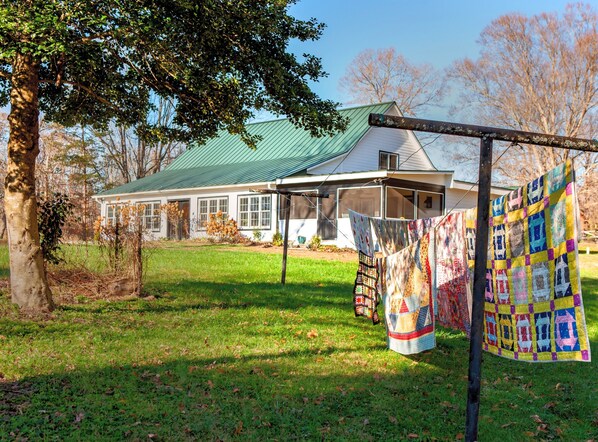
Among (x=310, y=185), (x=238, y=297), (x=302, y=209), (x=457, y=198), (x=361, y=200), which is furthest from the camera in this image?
(x=457, y=198)

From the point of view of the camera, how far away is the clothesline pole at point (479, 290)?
410cm

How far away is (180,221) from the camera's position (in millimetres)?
24828

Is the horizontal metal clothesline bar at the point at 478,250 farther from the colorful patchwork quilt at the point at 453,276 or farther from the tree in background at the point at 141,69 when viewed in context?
the tree in background at the point at 141,69

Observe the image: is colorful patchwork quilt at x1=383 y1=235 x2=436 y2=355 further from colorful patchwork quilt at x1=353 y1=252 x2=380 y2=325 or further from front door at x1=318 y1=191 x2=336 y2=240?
front door at x1=318 y1=191 x2=336 y2=240

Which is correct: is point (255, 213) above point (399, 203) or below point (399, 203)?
below

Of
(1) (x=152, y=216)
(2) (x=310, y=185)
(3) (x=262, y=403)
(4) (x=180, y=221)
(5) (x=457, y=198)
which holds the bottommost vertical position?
(3) (x=262, y=403)

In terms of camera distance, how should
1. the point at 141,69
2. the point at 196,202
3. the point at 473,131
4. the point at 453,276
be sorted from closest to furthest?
the point at 473,131 → the point at 453,276 → the point at 141,69 → the point at 196,202

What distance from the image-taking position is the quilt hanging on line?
3752 mm

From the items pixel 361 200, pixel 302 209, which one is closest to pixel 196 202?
pixel 302 209

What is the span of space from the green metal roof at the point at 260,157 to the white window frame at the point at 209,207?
2.12 ft

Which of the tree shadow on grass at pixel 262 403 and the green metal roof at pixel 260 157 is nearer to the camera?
the tree shadow on grass at pixel 262 403

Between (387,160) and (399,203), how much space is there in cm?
365

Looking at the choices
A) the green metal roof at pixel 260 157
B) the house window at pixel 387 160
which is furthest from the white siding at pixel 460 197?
the green metal roof at pixel 260 157

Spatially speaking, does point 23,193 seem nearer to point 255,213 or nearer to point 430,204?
point 255,213
